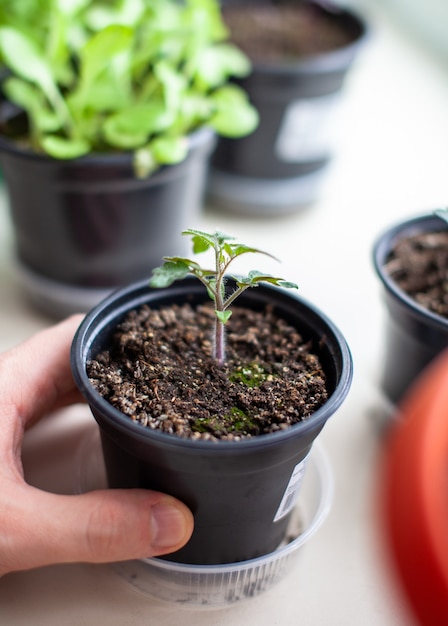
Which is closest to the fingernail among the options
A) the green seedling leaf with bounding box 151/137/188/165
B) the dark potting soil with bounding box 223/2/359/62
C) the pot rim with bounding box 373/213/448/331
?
the pot rim with bounding box 373/213/448/331

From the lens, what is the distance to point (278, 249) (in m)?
1.17

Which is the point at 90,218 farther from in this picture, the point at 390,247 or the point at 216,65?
the point at 390,247

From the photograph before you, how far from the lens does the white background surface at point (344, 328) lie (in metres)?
0.65

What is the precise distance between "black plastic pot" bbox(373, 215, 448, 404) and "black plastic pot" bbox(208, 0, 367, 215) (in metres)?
0.36

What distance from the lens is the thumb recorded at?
21.4 inches

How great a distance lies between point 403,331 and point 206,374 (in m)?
0.27

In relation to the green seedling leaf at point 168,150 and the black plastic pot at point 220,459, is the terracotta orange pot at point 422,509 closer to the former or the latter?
the black plastic pot at point 220,459

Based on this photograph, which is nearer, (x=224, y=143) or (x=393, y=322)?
(x=393, y=322)

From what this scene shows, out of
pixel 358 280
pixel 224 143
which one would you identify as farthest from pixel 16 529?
pixel 224 143

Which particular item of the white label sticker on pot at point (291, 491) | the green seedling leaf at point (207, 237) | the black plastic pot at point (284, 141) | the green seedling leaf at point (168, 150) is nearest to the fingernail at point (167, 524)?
the white label sticker on pot at point (291, 491)

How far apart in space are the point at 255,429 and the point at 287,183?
759 mm

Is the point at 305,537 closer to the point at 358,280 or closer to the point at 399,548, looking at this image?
the point at 399,548

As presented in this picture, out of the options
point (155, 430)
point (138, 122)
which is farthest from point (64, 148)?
point (155, 430)

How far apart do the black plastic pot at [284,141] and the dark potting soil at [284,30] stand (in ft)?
0.19
